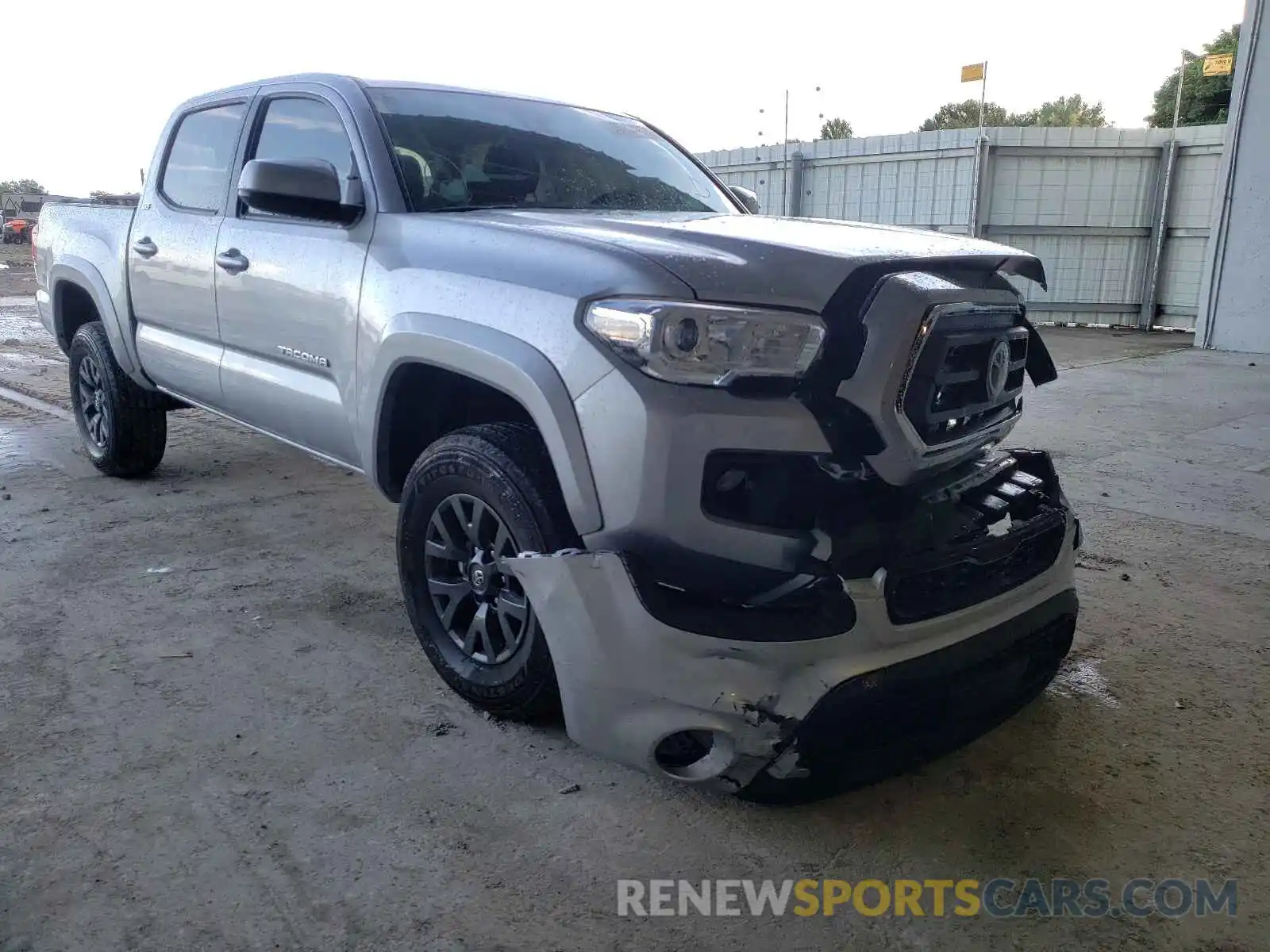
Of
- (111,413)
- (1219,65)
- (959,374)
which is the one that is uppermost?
(1219,65)

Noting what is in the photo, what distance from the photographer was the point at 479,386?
108 inches

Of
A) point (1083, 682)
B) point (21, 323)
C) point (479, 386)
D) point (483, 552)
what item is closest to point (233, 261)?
point (479, 386)

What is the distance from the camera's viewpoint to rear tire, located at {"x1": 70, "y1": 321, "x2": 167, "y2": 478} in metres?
4.79

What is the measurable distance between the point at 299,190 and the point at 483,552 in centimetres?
119

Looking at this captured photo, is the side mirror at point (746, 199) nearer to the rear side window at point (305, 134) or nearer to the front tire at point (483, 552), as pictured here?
the rear side window at point (305, 134)

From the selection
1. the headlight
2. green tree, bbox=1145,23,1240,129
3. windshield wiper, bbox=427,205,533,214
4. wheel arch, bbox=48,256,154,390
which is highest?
green tree, bbox=1145,23,1240,129

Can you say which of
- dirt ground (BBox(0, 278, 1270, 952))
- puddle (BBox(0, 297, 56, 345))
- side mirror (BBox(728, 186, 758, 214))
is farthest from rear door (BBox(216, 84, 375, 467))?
puddle (BBox(0, 297, 56, 345))

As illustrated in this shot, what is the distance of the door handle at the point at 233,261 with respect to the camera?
3.48m

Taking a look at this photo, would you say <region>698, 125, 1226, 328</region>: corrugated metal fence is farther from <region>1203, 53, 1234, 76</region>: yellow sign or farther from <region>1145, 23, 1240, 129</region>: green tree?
<region>1145, 23, 1240, 129</region>: green tree

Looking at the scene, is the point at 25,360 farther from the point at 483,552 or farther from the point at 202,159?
the point at 483,552

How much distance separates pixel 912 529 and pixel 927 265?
0.62 metres

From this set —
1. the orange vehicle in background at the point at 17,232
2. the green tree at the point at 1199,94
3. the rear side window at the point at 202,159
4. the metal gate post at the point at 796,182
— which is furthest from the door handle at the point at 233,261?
the orange vehicle in background at the point at 17,232

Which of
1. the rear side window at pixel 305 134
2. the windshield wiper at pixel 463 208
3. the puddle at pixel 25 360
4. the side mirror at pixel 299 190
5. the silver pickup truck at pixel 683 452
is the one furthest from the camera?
the puddle at pixel 25 360

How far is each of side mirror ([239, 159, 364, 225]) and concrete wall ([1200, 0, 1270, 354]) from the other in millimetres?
11170
